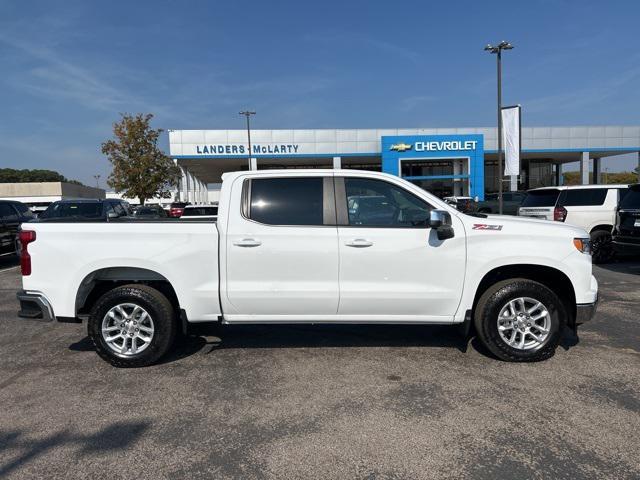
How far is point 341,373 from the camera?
14.5ft

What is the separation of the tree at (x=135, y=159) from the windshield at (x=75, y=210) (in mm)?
24896

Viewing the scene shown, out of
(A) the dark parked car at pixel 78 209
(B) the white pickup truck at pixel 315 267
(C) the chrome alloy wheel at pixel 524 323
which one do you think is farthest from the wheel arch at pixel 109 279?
(A) the dark parked car at pixel 78 209

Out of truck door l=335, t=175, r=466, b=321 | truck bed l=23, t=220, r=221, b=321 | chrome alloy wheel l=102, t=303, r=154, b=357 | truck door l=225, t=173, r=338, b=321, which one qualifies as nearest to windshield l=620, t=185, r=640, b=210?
truck door l=335, t=175, r=466, b=321

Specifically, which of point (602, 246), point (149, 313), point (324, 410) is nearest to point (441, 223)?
point (324, 410)

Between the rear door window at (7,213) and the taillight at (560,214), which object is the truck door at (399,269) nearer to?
the taillight at (560,214)

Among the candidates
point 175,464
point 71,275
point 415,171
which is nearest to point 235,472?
point 175,464

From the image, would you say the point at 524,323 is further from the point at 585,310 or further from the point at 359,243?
the point at 359,243

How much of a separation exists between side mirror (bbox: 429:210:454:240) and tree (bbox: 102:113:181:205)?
36.8 m

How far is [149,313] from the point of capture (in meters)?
4.56

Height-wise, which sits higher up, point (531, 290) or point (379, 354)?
point (531, 290)

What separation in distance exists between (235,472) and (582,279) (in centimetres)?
360

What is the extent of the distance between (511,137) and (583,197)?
856 cm

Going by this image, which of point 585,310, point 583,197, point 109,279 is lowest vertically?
point 585,310

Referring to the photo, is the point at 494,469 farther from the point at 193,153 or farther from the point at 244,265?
the point at 193,153
